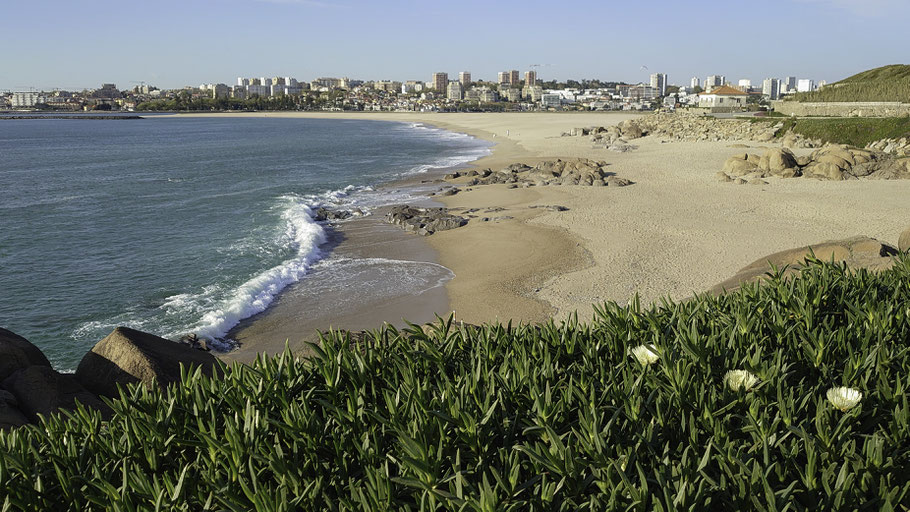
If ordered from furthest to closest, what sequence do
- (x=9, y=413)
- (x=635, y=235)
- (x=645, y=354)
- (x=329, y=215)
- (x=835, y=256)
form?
(x=329, y=215)
(x=635, y=235)
(x=835, y=256)
(x=9, y=413)
(x=645, y=354)

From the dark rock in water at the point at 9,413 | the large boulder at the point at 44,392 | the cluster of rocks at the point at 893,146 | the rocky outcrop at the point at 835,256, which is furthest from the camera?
the cluster of rocks at the point at 893,146

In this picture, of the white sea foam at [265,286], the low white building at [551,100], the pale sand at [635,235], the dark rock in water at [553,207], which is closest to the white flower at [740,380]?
the pale sand at [635,235]

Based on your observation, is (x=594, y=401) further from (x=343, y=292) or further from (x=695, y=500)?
(x=343, y=292)

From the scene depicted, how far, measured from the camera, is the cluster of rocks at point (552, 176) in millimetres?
29562

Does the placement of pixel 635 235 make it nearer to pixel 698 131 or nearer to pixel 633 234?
pixel 633 234

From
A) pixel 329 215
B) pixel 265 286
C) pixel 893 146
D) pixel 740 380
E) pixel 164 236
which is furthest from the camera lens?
pixel 893 146

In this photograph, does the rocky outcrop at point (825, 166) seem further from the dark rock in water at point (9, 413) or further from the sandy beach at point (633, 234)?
the dark rock in water at point (9, 413)

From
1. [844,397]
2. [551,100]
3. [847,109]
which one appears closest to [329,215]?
[844,397]

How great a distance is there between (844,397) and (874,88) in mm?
55677

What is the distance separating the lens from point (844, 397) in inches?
125

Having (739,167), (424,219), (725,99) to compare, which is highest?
(725,99)

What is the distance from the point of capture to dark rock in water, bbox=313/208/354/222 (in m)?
24.6

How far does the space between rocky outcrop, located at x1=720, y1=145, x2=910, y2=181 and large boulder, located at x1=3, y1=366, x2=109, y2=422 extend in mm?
27944

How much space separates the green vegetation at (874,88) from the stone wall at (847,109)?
1324 millimetres
